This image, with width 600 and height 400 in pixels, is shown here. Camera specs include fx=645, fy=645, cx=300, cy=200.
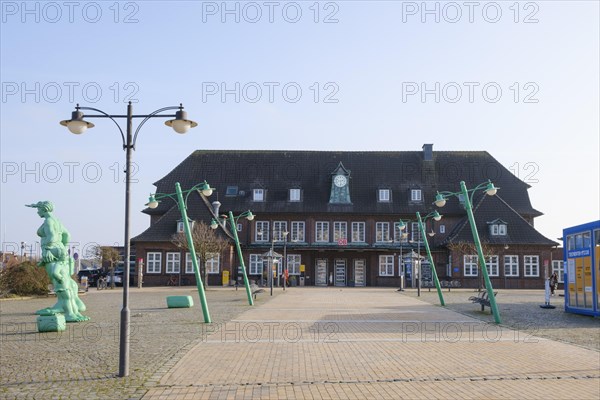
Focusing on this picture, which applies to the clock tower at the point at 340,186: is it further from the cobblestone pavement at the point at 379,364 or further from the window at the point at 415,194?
the cobblestone pavement at the point at 379,364

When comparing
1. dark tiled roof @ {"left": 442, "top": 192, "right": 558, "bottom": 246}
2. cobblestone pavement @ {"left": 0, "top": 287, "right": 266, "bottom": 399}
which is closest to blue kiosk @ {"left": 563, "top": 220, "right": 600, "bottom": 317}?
cobblestone pavement @ {"left": 0, "top": 287, "right": 266, "bottom": 399}

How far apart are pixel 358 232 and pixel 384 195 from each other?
4.29 m

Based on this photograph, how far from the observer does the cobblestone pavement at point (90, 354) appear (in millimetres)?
9227

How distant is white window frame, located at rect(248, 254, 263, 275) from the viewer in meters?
55.7

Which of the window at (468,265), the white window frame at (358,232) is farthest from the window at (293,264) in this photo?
the window at (468,265)

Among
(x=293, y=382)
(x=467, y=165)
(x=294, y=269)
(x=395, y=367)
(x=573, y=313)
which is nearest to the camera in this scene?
(x=293, y=382)

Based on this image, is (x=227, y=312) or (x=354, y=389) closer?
(x=354, y=389)

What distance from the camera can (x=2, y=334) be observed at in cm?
1641

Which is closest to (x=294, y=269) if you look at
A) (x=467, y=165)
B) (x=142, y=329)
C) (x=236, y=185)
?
(x=236, y=185)

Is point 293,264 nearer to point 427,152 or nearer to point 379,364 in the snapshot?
point 427,152

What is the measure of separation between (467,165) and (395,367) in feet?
171

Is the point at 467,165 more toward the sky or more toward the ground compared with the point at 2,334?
more toward the sky

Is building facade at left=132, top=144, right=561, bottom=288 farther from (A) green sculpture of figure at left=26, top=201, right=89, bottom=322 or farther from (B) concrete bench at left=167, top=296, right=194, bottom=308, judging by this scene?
(A) green sculpture of figure at left=26, top=201, right=89, bottom=322

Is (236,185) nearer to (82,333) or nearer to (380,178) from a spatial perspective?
(380,178)
